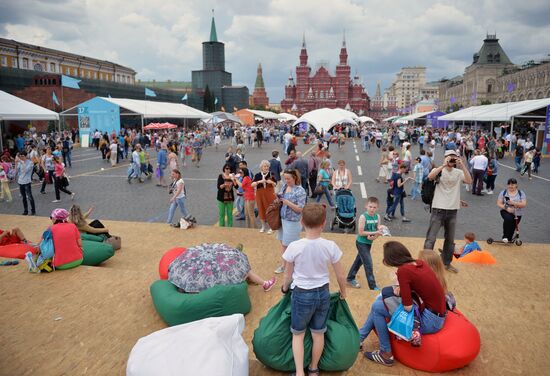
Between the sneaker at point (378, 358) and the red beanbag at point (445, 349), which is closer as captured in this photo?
the red beanbag at point (445, 349)

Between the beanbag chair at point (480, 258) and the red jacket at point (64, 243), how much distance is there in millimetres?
6181

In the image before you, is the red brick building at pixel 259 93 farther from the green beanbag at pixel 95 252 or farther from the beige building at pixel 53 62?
the green beanbag at pixel 95 252

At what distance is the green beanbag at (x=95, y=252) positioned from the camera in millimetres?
6371

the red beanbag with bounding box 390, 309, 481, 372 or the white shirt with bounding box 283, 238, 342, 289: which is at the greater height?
the white shirt with bounding box 283, 238, 342, 289

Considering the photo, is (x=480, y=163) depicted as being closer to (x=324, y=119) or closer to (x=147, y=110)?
(x=324, y=119)

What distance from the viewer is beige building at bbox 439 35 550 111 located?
217 ft

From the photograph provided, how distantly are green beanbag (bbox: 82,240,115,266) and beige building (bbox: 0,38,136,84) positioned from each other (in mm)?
54311

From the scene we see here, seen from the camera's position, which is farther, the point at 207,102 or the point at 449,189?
the point at 207,102

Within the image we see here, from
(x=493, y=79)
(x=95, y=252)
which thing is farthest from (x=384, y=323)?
(x=493, y=79)

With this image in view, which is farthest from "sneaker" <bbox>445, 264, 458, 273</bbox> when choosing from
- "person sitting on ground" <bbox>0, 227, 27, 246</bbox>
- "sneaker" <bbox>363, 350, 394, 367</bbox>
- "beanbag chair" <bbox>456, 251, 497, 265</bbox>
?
"person sitting on ground" <bbox>0, 227, 27, 246</bbox>

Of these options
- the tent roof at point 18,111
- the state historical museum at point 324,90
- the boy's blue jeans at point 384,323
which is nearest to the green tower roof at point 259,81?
the state historical museum at point 324,90

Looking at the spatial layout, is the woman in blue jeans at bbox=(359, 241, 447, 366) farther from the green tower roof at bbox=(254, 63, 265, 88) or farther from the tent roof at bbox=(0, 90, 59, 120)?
the green tower roof at bbox=(254, 63, 265, 88)

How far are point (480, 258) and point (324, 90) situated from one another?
349ft

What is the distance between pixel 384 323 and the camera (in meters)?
3.68
